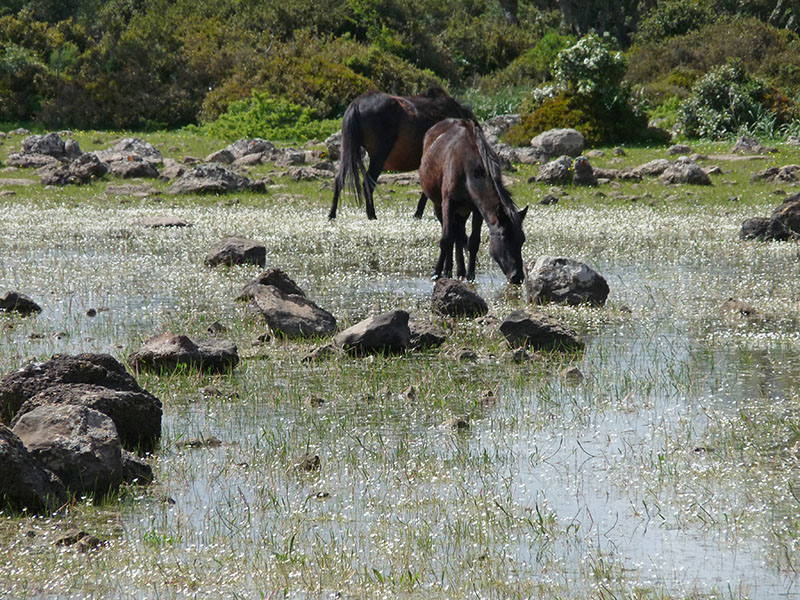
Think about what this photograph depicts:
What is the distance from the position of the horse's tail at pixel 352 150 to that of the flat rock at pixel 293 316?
29.6ft

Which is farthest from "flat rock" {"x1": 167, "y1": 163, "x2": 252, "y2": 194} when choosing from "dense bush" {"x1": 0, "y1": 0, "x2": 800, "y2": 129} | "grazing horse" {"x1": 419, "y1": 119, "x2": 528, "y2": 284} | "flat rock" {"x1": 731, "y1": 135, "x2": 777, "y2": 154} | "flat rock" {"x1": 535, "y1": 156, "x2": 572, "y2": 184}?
"flat rock" {"x1": 731, "y1": 135, "x2": 777, "y2": 154}

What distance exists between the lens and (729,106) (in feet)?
114

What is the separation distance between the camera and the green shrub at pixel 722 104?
1340 inches

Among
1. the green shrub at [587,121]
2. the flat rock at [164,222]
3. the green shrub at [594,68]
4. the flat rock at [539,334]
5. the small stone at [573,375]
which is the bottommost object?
the flat rock at [164,222]

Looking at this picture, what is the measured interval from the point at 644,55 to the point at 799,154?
21.3 m

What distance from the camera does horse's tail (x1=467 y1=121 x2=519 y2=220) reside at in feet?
41.6

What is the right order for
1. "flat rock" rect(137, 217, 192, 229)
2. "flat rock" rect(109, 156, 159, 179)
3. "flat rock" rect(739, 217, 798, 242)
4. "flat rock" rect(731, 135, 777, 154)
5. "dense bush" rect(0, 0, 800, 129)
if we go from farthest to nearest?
"dense bush" rect(0, 0, 800, 129), "flat rock" rect(731, 135, 777, 154), "flat rock" rect(109, 156, 159, 179), "flat rock" rect(137, 217, 192, 229), "flat rock" rect(739, 217, 798, 242)

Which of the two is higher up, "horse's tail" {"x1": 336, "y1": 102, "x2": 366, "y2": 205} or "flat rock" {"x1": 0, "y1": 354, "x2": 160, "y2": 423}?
"horse's tail" {"x1": 336, "y1": 102, "x2": 366, "y2": 205}

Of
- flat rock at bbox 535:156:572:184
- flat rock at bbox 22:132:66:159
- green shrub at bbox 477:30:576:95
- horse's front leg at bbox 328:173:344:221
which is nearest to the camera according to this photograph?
horse's front leg at bbox 328:173:344:221

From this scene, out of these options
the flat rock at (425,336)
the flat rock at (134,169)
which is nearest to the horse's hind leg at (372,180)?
the flat rock at (134,169)

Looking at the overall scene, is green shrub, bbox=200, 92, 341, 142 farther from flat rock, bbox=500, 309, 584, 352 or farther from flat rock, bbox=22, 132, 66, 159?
flat rock, bbox=500, 309, 584, 352

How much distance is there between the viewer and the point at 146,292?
1323 cm

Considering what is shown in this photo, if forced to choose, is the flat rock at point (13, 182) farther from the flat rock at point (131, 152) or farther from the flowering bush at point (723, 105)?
the flowering bush at point (723, 105)

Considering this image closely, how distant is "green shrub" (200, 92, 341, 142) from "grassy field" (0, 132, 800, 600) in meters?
21.1
